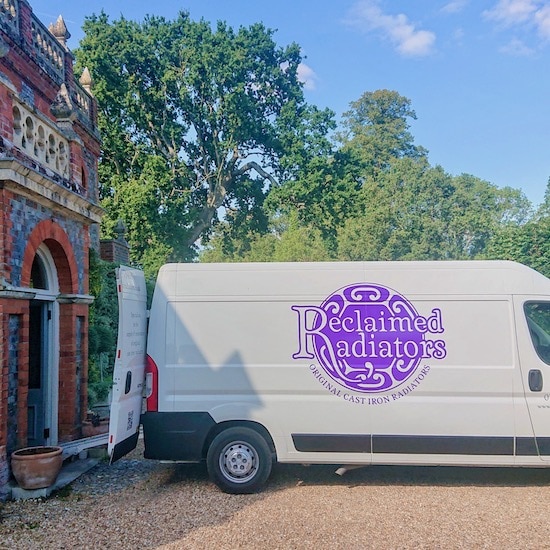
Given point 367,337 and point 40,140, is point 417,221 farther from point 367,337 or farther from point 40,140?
point 40,140

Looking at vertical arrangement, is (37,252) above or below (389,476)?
above

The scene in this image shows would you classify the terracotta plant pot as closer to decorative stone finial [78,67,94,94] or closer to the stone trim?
the stone trim

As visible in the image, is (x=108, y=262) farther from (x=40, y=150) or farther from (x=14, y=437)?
(x=14, y=437)

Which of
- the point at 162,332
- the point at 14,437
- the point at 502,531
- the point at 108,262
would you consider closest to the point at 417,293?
the point at 502,531

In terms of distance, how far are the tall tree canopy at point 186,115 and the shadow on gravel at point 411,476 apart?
15971 millimetres

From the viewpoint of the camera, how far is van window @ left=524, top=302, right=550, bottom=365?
5930 millimetres

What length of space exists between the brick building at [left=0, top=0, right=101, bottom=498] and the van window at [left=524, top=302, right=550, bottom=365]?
219 inches

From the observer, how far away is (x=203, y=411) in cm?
603

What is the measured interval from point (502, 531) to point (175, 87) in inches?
854

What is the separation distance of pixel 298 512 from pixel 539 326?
3261mm

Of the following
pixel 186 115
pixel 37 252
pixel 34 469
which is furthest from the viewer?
pixel 186 115

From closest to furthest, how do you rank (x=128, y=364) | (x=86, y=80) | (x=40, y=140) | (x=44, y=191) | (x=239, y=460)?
(x=128, y=364) < (x=239, y=460) < (x=44, y=191) < (x=40, y=140) < (x=86, y=80)

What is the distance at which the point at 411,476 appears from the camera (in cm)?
651

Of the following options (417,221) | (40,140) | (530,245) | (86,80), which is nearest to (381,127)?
(417,221)
